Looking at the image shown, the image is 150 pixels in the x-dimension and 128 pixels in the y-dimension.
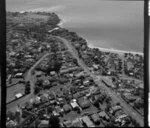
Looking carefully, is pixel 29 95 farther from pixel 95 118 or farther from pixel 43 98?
pixel 95 118

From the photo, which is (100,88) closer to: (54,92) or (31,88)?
(54,92)

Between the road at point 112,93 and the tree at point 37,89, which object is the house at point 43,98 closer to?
the tree at point 37,89

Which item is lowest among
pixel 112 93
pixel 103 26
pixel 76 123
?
pixel 76 123

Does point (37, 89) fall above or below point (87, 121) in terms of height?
above

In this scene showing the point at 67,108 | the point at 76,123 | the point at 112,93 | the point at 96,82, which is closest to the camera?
the point at 76,123

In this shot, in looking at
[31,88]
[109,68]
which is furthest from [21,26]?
[109,68]

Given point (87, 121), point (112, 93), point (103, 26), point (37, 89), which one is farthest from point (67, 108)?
point (103, 26)

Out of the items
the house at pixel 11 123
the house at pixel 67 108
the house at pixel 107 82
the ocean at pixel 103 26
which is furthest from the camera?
the ocean at pixel 103 26

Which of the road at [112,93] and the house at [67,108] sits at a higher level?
the road at [112,93]

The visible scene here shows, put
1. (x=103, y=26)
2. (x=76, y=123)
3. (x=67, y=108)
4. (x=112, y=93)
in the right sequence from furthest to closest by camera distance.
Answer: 1. (x=103, y=26)
2. (x=112, y=93)
3. (x=67, y=108)
4. (x=76, y=123)

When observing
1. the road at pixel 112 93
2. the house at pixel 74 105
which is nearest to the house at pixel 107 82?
the road at pixel 112 93

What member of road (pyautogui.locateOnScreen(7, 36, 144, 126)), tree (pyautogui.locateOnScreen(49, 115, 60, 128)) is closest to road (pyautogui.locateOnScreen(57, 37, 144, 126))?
road (pyautogui.locateOnScreen(7, 36, 144, 126))
